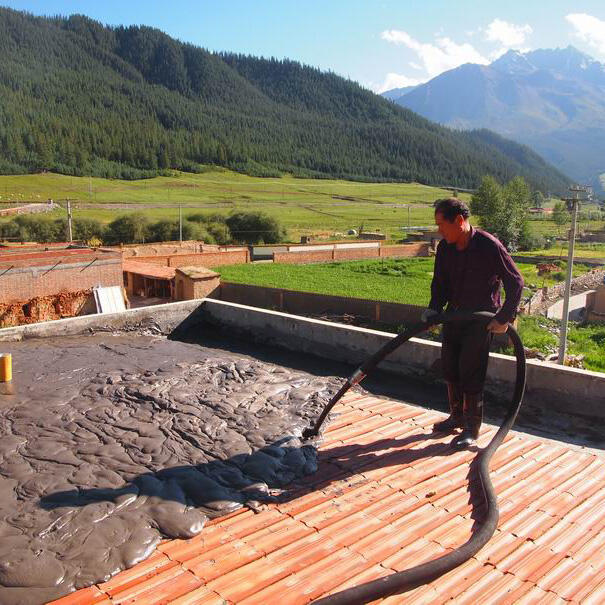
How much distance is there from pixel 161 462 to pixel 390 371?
3293mm

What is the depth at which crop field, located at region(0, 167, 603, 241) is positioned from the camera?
190 feet

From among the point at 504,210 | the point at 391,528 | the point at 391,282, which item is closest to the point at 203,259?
the point at 391,282

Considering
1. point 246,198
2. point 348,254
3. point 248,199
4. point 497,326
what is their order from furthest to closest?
point 246,198 → point 248,199 → point 348,254 → point 497,326

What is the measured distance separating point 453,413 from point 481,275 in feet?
3.38

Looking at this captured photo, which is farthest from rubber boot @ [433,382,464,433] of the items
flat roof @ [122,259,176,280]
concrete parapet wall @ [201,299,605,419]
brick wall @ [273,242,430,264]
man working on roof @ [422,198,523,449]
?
brick wall @ [273,242,430,264]

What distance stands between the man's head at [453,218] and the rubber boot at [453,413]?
1.04m

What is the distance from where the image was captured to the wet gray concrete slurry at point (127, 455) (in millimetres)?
2818

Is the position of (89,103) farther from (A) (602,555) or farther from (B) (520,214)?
(A) (602,555)

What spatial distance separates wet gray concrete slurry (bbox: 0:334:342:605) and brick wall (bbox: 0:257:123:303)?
1068cm

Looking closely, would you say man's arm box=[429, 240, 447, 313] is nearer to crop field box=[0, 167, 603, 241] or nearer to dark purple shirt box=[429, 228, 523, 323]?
dark purple shirt box=[429, 228, 523, 323]

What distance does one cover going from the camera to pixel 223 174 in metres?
110

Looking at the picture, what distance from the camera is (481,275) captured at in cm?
390

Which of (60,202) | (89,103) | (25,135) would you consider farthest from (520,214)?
(89,103)

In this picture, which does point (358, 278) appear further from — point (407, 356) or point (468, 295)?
point (468, 295)
